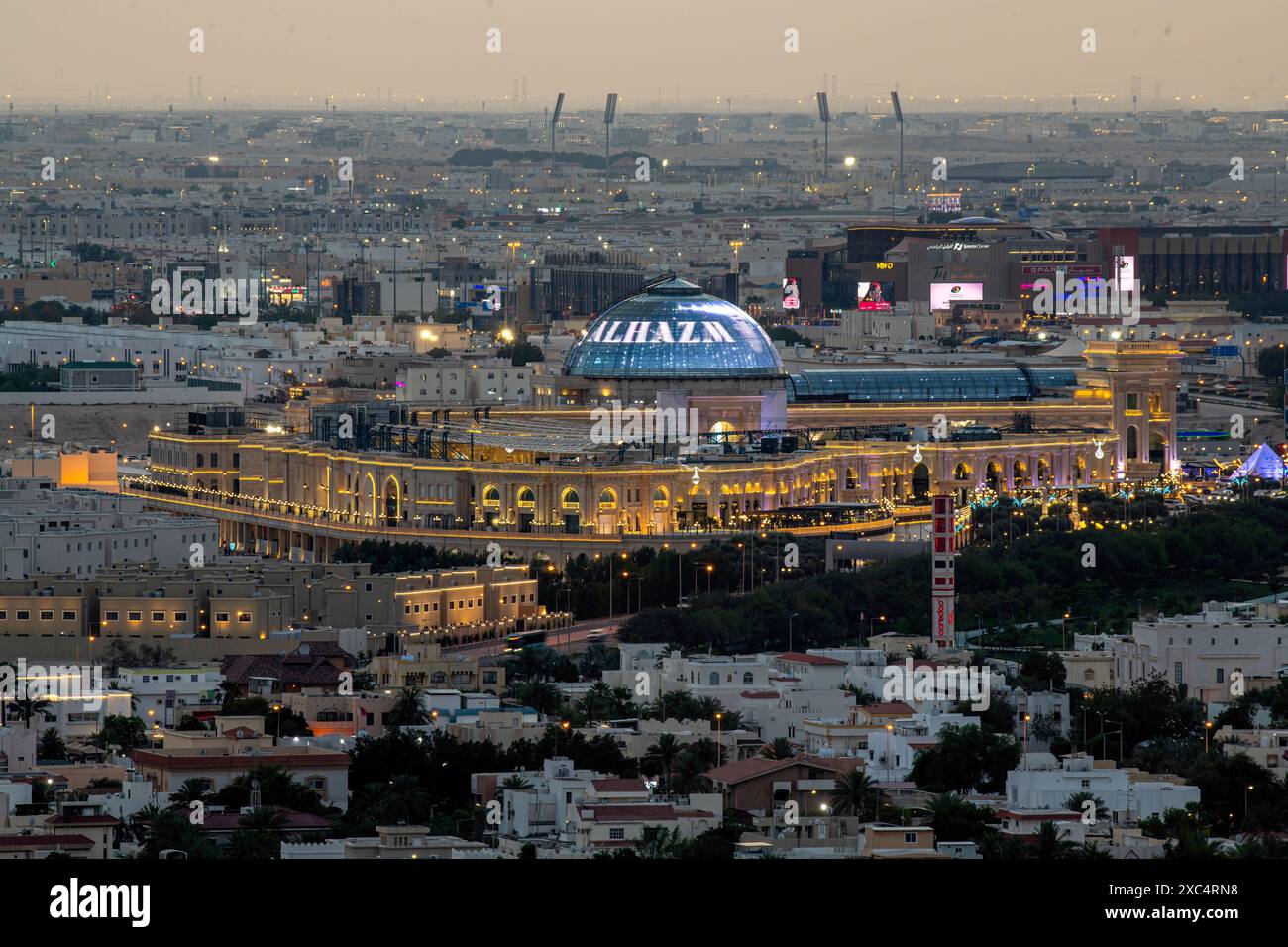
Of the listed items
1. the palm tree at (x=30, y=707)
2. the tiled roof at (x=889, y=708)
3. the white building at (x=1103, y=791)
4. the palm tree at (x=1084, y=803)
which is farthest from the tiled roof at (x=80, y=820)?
the tiled roof at (x=889, y=708)

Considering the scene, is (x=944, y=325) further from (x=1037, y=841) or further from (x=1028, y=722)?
(x=1037, y=841)

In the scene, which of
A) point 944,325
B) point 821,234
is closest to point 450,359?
point 944,325

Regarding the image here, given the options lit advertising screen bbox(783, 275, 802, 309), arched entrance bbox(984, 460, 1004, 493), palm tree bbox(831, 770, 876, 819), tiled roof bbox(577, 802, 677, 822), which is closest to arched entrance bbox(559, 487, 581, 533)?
arched entrance bbox(984, 460, 1004, 493)

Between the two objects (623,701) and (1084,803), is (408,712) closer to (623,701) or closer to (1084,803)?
(623,701)

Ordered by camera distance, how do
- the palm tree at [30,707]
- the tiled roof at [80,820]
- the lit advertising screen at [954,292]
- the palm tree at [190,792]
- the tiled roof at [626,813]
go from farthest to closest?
the lit advertising screen at [954,292] < the palm tree at [30,707] < the palm tree at [190,792] < the tiled roof at [626,813] < the tiled roof at [80,820]

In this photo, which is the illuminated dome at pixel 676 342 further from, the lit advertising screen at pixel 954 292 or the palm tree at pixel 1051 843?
the lit advertising screen at pixel 954 292

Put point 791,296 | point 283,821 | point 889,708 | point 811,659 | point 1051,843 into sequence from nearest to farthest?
point 1051,843
point 283,821
point 889,708
point 811,659
point 791,296

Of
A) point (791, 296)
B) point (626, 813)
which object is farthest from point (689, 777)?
point (791, 296)
